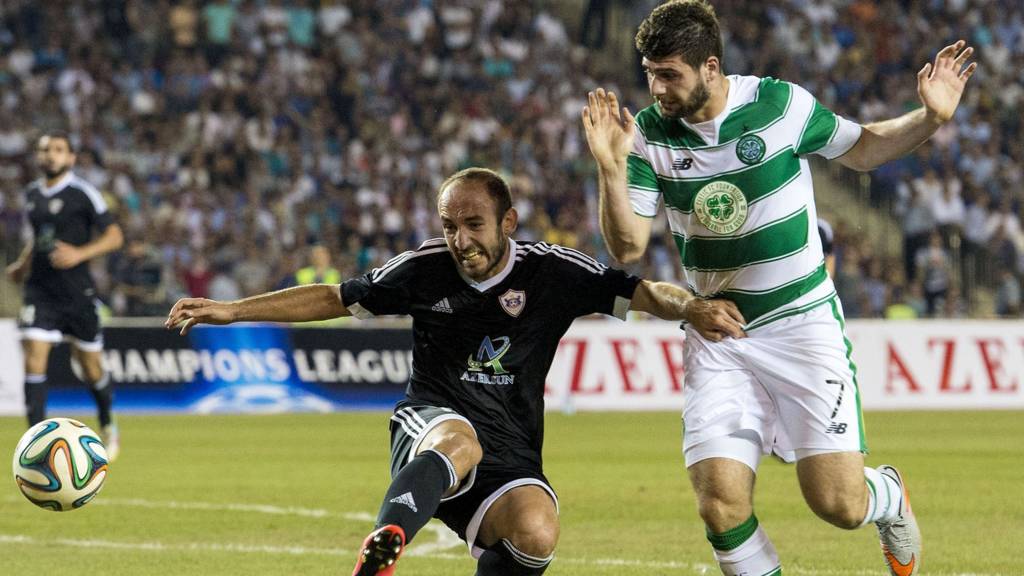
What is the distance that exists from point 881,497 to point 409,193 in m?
17.0

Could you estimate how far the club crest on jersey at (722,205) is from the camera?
5.86m

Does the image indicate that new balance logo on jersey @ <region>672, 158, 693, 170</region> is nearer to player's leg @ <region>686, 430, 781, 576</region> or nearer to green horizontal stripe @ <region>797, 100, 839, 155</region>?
green horizontal stripe @ <region>797, 100, 839, 155</region>

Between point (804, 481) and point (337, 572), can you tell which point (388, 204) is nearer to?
point (337, 572)

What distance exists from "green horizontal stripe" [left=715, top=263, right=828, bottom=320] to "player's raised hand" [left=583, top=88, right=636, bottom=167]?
32.0 inches

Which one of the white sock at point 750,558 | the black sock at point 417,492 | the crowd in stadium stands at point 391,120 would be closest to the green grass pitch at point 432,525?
the white sock at point 750,558

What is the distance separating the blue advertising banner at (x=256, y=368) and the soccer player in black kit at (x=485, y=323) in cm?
1256

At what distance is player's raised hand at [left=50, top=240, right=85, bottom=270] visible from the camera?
40.0 ft

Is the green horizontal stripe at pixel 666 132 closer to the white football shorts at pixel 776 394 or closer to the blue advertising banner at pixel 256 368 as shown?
the white football shorts at pixel 776 394

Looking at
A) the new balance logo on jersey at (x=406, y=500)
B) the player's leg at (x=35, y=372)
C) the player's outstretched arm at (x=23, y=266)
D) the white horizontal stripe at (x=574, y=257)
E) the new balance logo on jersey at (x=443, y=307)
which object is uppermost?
the white horizontal stripe at (x=574, y=257)

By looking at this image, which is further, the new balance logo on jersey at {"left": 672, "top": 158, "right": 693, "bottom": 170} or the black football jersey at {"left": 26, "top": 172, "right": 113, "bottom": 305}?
the black football jersey at {"left": 26, "top": 172, "right": 113, "bottom": 305}

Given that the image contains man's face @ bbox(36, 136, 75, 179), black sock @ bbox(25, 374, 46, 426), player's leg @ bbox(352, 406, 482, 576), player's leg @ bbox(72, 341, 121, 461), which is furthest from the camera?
player's leg @ bbox(72, 341, 121, 461)

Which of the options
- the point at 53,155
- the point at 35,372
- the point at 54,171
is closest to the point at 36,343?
the point at 35,372

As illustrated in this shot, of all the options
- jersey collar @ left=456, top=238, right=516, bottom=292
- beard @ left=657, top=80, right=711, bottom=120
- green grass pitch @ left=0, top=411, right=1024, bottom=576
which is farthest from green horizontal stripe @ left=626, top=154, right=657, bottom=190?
green grass pitch @ left=0, top=411, right=1024, bottom=576

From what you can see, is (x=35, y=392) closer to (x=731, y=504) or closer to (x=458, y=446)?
(x=458, y=446)
